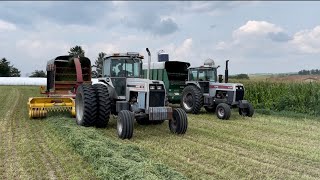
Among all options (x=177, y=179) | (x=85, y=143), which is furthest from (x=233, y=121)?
(x=177, y=179)

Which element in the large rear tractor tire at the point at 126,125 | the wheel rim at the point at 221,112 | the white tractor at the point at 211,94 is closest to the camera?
the large rear tractor tire at the point at 126,125

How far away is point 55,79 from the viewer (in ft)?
50.4

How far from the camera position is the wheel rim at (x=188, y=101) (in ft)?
50.8

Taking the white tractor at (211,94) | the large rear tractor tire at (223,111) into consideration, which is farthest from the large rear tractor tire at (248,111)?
the large rear tractor tire at (223,111)

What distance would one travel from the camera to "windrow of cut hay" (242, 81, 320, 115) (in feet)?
54.4

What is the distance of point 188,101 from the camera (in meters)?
15.7

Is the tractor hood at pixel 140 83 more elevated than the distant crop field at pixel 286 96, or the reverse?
the tractor hood at pixel 140 83

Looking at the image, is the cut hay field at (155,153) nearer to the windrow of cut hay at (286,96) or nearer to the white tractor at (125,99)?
the white tractor at (125,99)

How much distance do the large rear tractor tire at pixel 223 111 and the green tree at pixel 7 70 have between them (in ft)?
160

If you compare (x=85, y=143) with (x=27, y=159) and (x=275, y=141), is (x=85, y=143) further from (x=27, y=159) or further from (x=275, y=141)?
(x=275, y=141)

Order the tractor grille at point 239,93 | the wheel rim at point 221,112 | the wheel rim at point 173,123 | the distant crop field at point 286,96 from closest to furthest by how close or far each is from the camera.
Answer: the wheel rim at point 173,123, the wheel rim at point 221,112, the tractor grille at point 239,93, the distant crop field at point 286,96

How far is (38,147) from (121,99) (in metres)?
3.24

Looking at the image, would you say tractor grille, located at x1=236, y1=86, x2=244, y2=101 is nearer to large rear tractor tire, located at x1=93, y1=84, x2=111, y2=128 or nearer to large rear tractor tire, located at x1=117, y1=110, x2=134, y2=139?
large rear tractor tire, located at x1=93, y1=84, x2=111, y2=128

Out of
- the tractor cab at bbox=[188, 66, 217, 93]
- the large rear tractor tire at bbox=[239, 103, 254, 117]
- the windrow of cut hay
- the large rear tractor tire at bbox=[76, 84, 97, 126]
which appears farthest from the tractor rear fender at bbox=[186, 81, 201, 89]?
the large rear tractor tire at bbox=[76, 84, 97, 126]
